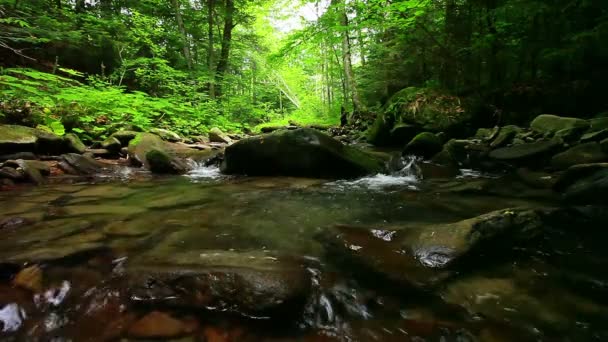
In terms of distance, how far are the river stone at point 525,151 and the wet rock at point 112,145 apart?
7640 millimetres

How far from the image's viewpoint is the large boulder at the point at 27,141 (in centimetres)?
501

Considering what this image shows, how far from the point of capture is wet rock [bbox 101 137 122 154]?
22.6 feet

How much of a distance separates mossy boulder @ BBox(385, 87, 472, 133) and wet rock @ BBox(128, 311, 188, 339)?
301 inches

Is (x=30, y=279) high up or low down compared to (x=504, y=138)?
down

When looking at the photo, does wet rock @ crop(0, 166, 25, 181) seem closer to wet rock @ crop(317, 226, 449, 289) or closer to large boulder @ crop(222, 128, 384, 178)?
large boulder @ crop(222, 128, 384, 178)

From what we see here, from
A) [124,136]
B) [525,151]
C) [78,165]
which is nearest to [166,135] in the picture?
[124,136]

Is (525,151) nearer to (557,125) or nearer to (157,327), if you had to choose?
(557,125)

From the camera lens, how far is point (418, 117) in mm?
8227

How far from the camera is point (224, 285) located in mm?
1776

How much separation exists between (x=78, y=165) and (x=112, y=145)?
60.5 inches

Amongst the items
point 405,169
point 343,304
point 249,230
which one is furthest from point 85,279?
point 405,169

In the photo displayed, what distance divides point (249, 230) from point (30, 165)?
13.5 feet

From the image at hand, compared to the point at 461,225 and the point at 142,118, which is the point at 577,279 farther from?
the point at 142,118

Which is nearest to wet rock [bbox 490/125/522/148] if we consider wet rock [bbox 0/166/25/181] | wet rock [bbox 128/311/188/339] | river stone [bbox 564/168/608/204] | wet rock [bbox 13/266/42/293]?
river stone [bbox 564/168/608/204]
